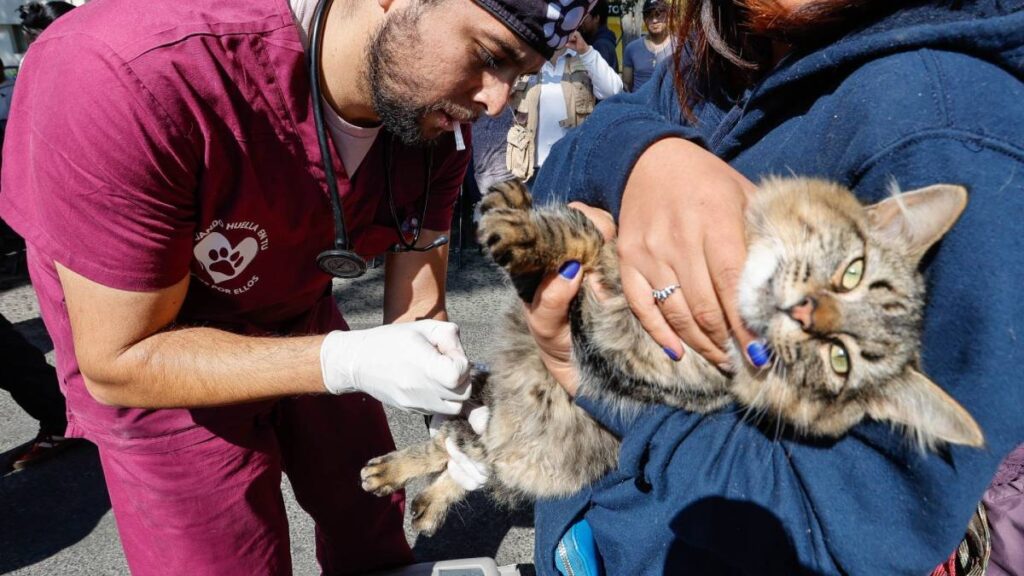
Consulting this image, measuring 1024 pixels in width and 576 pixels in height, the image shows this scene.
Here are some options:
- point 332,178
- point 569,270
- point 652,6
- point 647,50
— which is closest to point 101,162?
point 332,178

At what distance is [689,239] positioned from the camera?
45.0 inches

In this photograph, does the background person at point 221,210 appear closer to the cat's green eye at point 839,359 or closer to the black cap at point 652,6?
the cat's green eye at point 839,359

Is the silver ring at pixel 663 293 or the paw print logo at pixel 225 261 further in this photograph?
the paw print logo at pixel 225 261

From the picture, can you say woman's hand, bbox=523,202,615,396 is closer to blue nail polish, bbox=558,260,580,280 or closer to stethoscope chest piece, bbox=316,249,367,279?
blue nail polish, bbox=558,260,580,280

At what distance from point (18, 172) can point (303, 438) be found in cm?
120

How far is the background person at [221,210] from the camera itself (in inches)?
53.8

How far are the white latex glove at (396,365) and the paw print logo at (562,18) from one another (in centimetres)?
89

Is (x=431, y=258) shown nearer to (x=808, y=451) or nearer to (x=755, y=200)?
(x=755, y=200)

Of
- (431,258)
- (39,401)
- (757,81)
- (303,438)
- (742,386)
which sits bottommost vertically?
(39,401)

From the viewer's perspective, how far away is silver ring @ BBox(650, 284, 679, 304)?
1.19 metres

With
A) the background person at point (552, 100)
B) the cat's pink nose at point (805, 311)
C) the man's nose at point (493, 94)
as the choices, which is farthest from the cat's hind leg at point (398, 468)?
the background person at point (552, 100)

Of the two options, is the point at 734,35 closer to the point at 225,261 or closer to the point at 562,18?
the point at 562,18

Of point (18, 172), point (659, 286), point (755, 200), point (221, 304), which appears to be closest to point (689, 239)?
point (659, 286)

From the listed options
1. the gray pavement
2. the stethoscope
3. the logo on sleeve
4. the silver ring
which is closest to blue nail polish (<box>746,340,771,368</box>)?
the silver ring
